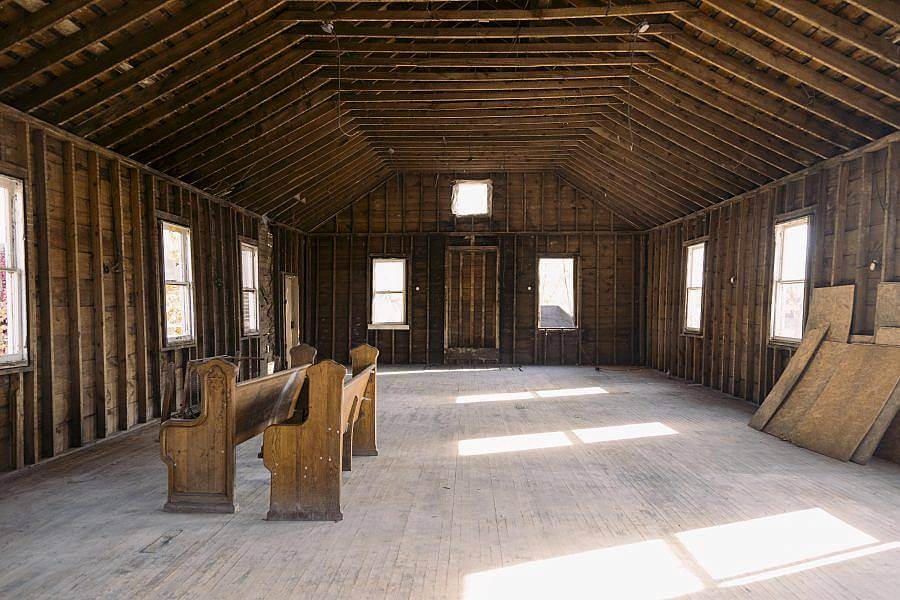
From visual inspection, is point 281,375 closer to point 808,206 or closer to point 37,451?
point 37,451

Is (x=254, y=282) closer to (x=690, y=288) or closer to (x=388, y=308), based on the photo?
(x=388, y=308)

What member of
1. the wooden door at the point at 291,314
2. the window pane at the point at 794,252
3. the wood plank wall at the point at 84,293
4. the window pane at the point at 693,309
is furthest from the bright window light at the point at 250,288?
the window pane at the point at 794,252

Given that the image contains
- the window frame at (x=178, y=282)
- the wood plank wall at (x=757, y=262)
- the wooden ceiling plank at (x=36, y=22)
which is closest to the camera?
the wooden ceiling plank at (x=36, y=22)

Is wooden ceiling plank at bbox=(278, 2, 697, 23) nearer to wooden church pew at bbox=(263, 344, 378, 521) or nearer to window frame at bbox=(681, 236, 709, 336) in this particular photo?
wooden church pew at bbox=(263, 344, 378, 521)

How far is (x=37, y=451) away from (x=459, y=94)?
7.01 meters

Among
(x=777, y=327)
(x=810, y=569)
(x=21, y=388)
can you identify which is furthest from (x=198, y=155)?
(x=777, y=327)

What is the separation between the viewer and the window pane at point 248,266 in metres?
9.91

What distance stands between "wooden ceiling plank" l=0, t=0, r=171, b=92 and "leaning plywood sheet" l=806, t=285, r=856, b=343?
7.55 metres

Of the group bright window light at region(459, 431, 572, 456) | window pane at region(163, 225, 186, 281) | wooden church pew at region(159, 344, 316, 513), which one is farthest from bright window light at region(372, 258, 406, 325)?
wooden church pew at region(159, 344, 316, 513)

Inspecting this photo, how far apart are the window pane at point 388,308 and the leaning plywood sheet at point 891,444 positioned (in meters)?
9.91

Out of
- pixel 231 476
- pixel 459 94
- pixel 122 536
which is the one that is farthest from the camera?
pixel 459 94

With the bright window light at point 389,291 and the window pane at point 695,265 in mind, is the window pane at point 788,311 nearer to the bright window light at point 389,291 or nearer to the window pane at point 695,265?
the window pane at point 695,265

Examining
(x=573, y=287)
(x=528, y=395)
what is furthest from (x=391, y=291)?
(x=528, y=395)

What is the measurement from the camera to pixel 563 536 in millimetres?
3488
